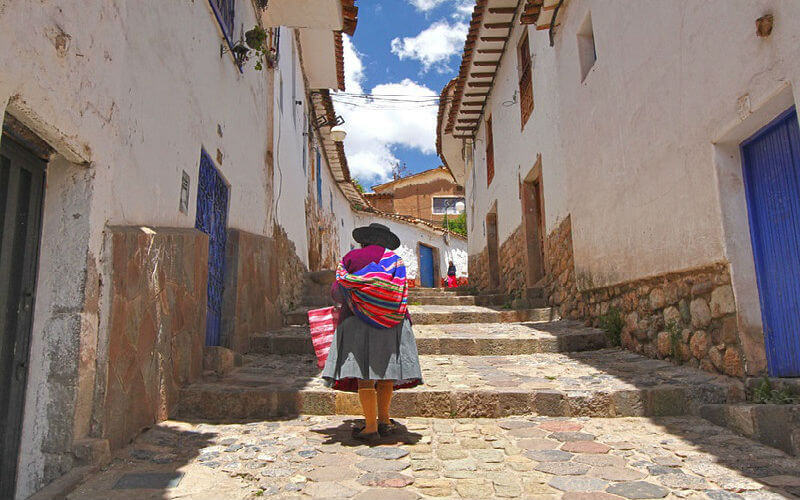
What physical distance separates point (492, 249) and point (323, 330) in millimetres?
10040

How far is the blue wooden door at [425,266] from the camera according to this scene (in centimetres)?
2519

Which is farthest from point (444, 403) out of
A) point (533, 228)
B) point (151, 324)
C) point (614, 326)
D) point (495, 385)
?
point (533, 228)

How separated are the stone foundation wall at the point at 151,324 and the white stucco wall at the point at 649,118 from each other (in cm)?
380

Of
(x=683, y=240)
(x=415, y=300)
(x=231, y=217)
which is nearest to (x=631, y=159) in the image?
(x=683, y=240)

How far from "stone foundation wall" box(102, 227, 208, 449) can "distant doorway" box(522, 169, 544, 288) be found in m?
6.05

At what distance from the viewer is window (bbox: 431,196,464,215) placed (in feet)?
100

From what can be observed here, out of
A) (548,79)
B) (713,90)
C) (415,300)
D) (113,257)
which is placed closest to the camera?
(113,257)

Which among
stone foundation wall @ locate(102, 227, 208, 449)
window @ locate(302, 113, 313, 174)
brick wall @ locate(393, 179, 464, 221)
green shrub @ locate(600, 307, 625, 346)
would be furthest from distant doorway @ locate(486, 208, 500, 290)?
brick wall @ locate(393, 179, 464, 221)

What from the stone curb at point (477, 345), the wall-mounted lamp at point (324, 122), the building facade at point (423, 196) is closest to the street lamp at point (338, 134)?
the wall-mounted lamp at point (324, 122)

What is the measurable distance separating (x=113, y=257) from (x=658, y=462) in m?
3.17

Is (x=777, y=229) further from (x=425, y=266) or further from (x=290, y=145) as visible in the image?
(x=425, y=266)

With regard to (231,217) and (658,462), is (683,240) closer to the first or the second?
(658,462)

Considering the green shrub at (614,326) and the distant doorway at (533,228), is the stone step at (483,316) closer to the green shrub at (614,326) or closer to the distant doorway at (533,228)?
→ the distant doorway at (533,228)

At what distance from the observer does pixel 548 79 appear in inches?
317
